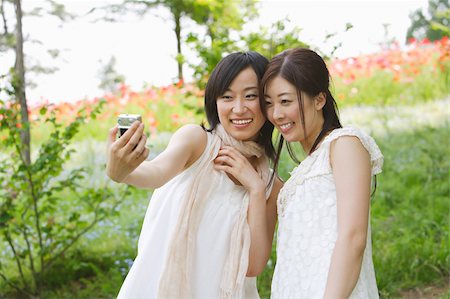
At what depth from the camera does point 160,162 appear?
6.13 feet

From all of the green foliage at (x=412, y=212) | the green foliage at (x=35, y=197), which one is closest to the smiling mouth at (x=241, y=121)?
the green foliage at (x=35, y=197)

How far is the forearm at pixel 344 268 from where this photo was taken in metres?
1.64

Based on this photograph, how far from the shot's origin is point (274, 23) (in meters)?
3.74

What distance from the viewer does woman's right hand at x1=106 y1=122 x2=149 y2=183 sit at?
5.14 feet

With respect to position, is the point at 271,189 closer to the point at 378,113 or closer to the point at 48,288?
the point at 48,288

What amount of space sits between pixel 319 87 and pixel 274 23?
6.36 feet

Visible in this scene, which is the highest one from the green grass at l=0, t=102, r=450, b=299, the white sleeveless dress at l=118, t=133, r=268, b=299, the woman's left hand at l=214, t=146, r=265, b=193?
the woman's left hand at l=214, t=146, r=265, b=193

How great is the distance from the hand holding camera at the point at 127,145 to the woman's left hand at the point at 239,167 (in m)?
0.51

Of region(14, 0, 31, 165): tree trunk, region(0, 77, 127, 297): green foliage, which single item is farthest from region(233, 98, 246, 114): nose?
region(14, 0, 31, 165): tree trunk

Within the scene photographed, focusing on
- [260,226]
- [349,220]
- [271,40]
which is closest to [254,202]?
[260,226]

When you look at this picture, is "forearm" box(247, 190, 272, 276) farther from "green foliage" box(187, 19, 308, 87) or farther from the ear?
"green foliage" box(187, 19, 308, 87)

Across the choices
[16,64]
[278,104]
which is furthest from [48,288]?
[278,104]

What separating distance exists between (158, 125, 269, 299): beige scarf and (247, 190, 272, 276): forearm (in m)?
0.03

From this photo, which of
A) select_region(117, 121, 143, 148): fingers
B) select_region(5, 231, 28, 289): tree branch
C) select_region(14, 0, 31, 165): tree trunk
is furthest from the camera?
select_region(14, 0, 31, 165): tree trunk
